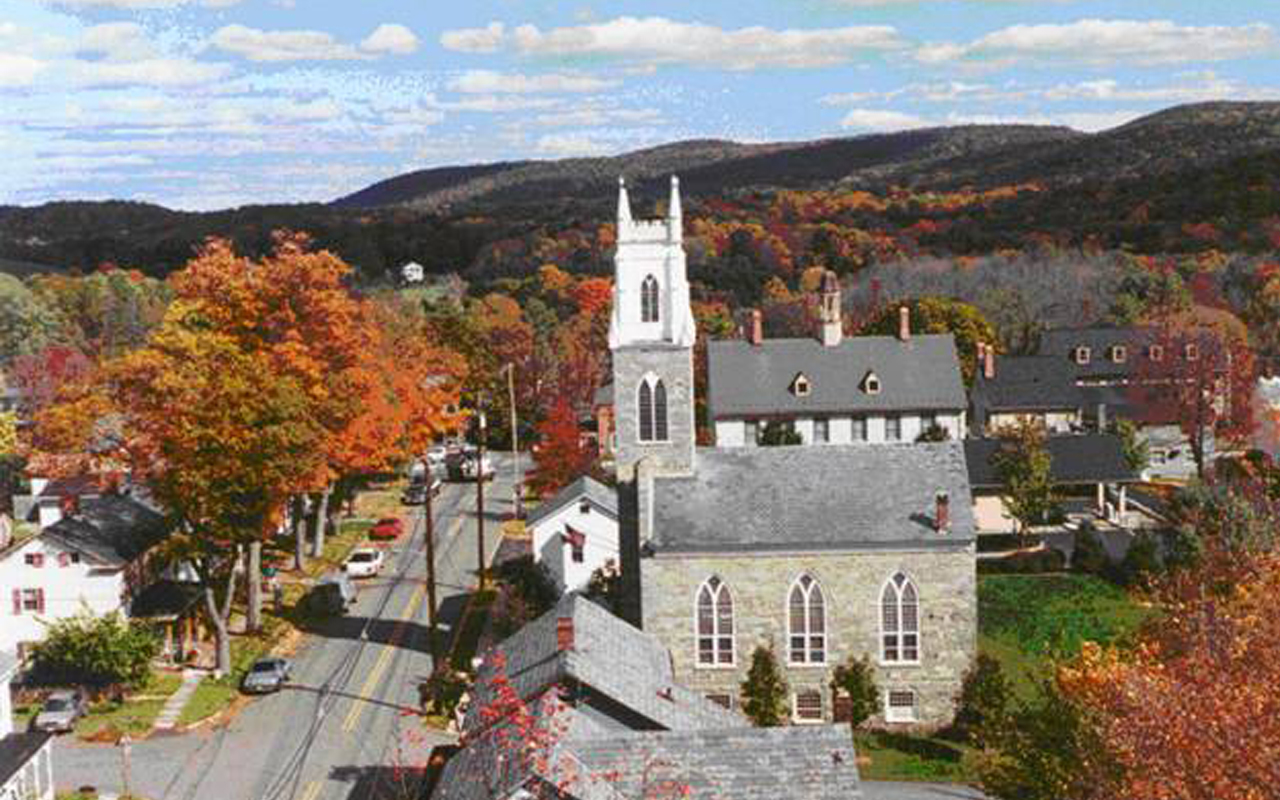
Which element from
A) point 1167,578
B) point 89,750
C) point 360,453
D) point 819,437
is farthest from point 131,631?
point 819,437

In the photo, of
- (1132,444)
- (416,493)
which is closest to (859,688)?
(1132,444)

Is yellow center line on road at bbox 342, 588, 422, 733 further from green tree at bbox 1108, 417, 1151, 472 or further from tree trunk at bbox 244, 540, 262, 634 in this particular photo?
green tree at bbox 1108, 417, 1151, 472

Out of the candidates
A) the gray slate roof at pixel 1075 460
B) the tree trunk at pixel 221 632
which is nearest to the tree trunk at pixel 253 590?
the tree trunk at pixel 221 632

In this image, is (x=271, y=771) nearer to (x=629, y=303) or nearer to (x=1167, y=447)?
(x=629, y=303)

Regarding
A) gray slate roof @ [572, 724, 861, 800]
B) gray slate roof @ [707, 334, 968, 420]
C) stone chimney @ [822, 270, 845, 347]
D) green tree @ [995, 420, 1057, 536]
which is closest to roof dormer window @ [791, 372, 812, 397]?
gray slate roof @ [707, 334, 968, 420]

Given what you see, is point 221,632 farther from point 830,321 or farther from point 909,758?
point 830,321
